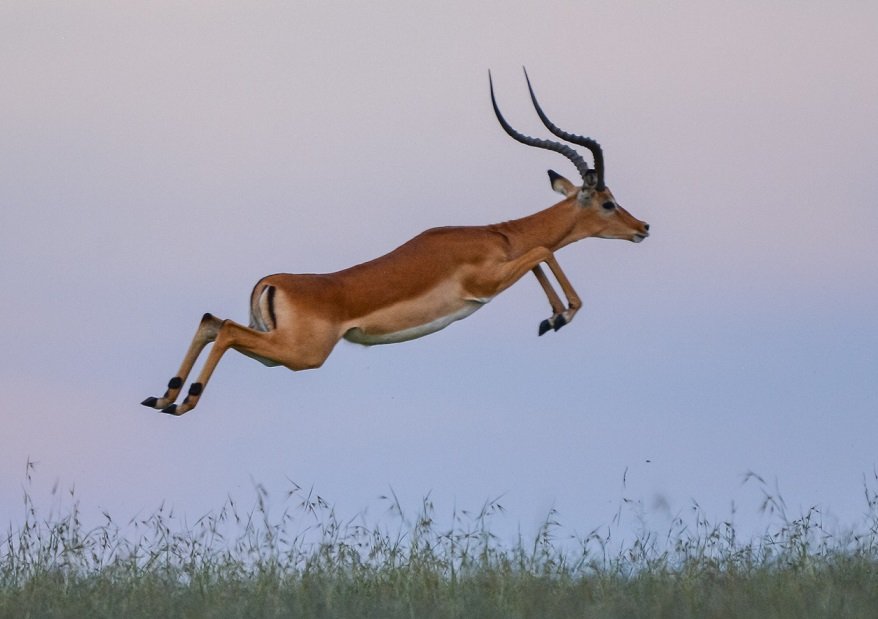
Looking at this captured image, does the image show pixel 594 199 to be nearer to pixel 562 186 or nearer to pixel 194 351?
pixel 562 186

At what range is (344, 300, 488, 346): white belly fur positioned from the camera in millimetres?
9945

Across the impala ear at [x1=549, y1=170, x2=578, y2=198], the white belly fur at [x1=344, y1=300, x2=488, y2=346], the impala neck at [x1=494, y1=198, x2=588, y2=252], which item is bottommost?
the white belly fur at [x1=344, y1=300, x2=488, y2=346]

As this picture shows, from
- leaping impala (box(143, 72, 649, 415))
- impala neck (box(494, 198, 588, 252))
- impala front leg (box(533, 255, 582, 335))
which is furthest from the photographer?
impala neck (box(494, 198, 588, 252))

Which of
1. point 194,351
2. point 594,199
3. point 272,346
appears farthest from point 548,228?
point 194,351

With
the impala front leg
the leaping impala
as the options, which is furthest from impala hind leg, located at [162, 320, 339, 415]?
the impala front leg

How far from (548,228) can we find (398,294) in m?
1.58

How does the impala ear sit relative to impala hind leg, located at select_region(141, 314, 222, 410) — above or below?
above

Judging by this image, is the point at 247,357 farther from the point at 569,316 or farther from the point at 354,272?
the point at 569,316

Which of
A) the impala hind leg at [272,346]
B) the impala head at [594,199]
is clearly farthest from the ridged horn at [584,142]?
the impala hind leg at [272,346]

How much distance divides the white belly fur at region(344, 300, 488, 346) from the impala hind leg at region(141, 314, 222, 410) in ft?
3.08

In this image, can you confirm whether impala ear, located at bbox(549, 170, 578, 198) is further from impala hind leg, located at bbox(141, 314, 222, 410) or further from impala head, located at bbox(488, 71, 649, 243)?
impala hind leg, located at bbox(141, 314, 222, 410)

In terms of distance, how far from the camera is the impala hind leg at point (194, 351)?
936cm

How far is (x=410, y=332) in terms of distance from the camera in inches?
395

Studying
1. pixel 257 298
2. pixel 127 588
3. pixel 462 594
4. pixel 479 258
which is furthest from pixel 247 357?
pixel 462 594
